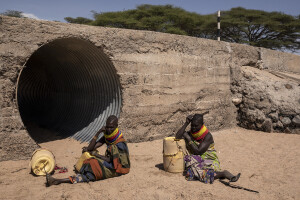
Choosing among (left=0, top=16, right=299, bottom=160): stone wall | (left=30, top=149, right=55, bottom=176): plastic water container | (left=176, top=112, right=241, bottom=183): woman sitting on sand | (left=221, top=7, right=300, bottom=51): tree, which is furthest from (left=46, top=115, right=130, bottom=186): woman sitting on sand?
(left=221, top=7, right=300, bottom=51): tree

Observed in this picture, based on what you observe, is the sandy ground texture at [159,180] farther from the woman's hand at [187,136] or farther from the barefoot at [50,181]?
the woman's hand at [187,136]

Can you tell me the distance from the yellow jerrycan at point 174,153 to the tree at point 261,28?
2062 centimetres

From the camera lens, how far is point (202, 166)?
4156mm

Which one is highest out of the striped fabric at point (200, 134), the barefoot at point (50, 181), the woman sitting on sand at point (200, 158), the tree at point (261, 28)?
the tree at point (261, 28)

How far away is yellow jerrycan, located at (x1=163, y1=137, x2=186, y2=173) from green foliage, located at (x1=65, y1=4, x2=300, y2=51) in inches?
765

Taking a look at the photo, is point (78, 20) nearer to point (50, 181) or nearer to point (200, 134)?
point (200, 134)

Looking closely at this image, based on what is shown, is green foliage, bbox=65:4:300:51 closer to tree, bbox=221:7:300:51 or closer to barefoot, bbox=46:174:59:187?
tree, bbox=221:7:300:51

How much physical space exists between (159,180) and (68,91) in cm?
465

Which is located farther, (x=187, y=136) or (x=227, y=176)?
(x=187, y=136)

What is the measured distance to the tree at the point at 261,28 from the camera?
75.5ft

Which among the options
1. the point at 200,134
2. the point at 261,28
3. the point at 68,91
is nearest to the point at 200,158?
the point at 200,134

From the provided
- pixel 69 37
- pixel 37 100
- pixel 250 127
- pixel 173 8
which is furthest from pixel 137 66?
pixel 173 8

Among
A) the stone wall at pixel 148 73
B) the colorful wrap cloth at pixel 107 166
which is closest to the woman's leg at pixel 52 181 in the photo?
the colorful wrap cloth at pixel 107 166

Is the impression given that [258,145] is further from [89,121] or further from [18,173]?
[18,173]
